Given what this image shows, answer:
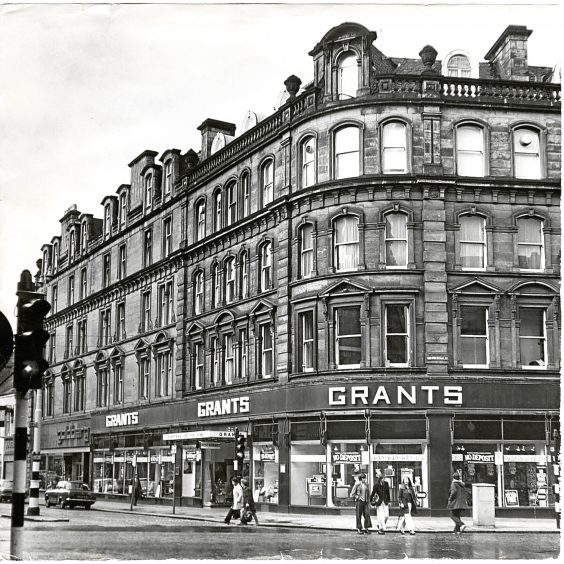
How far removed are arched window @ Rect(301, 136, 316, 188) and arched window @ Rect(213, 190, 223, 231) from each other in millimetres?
7723

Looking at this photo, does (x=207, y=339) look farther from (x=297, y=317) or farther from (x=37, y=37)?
(x=37, y=37)

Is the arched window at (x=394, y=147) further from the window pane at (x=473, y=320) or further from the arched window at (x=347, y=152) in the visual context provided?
the window pane at (x=473, y=320)

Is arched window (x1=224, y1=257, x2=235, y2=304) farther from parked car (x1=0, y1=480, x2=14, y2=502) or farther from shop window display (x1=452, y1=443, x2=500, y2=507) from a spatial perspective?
parked car (x1=0, y1=480, x2=14, y2=502)

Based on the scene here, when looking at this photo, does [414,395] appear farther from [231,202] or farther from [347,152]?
[231,202]

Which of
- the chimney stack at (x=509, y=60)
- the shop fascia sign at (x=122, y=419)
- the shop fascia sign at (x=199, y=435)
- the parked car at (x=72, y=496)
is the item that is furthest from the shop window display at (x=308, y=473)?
the shop fascia sign at (x=122, y=419)

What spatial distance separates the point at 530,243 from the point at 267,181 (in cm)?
1145

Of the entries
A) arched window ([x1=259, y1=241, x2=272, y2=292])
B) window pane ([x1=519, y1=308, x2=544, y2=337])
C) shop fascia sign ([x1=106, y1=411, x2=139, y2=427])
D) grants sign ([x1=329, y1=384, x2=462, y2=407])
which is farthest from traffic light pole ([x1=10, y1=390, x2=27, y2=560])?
shop fascia sign ([x1=106, y1=411, x2=139, y2=427])

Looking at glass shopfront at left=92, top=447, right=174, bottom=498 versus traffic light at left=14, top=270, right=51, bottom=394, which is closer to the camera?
traffic light at left=14, top=270, right=51, bottom=394

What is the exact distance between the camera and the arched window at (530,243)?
117 feet

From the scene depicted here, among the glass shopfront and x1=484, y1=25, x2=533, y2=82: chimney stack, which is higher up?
x1=484, y1=25, x2=533, y2=82: chimney stack

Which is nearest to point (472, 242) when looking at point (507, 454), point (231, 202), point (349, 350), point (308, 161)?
point (349, 350)

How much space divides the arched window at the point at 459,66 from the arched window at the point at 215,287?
14492 millimetres

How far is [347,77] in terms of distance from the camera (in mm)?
36344

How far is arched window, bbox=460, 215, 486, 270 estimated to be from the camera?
35562 millimetres
